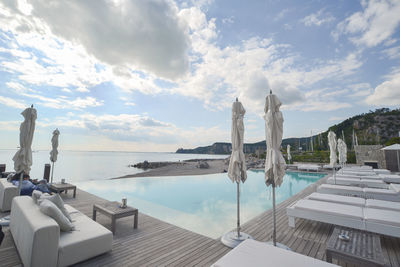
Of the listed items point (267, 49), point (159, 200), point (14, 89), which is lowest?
point (159, 200)

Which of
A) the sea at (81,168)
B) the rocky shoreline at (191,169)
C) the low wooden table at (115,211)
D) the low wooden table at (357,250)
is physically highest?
the low wooden table at (357,250)

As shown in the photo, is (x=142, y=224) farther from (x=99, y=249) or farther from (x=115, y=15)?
(x=115, y=15)

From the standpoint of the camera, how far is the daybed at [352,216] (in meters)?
2.96

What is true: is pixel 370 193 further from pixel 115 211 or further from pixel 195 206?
pixel 115 211

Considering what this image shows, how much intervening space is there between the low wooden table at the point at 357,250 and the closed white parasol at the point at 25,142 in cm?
623

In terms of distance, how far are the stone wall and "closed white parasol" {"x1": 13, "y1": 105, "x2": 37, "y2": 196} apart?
2538cm

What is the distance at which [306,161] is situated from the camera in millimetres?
22641

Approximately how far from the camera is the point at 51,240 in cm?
208

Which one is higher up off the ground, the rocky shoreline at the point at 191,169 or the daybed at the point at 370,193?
the daybed at the point at 370,193

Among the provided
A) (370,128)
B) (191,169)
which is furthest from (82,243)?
(370,128)

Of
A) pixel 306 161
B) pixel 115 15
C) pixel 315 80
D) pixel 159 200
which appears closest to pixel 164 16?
pixel 115 15

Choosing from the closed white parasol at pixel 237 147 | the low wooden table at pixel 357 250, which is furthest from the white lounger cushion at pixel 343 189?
the closed white parasol at pixel 237 147

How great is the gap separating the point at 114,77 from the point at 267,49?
768 centimetres

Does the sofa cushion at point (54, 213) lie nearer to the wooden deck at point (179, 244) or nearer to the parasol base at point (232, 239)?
the wooden deck at point (179, 244)
